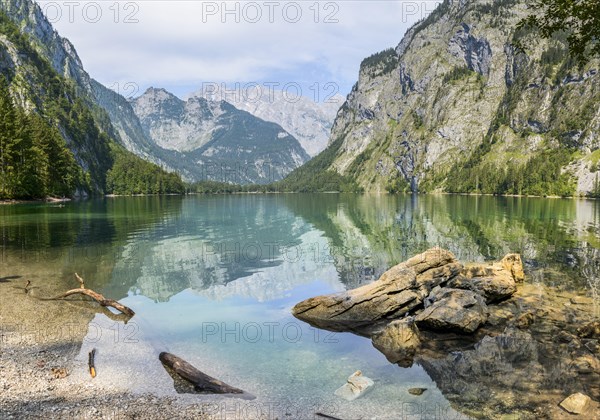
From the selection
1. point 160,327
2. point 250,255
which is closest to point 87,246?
point 250,255

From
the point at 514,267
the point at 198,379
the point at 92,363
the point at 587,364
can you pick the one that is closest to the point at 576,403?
Answer: the point at 587,364

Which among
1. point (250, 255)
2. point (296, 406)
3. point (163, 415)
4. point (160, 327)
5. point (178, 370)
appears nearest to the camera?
point (163, 415)

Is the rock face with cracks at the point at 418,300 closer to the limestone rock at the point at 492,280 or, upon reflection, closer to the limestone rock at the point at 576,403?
the limestone rock at the point at 492,280

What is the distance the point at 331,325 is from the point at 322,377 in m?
7.61

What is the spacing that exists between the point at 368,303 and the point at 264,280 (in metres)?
12.8

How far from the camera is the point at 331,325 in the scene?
83.7 feet

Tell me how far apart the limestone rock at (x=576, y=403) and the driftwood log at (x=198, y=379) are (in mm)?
11407

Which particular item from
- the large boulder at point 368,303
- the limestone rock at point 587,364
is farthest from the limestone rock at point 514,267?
the limestone rock at point 587,364

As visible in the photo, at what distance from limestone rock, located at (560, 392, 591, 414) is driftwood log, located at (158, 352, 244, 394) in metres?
11.4

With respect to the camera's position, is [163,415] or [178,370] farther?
A: [178,370]

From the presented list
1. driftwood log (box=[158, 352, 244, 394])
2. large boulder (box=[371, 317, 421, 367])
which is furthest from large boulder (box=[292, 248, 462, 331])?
driftwood log (box=[158, 352, 244, 394])

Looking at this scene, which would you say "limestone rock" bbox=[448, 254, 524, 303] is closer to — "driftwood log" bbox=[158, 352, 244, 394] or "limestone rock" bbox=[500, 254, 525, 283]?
"limestone rock" bbox=[500, 254, 525, 283]

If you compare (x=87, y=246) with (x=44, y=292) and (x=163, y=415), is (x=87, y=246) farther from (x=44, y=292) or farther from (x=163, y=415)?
(x=163, y=415)

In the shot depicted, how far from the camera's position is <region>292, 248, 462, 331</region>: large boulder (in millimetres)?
25875
